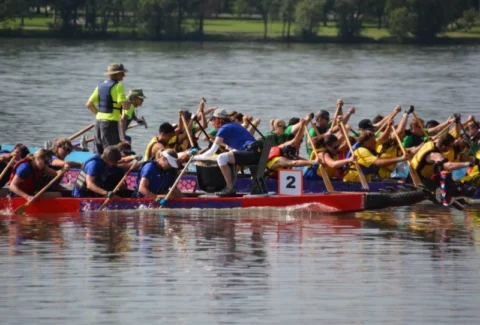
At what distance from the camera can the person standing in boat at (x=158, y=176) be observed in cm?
2195

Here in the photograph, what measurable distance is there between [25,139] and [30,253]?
57.7 ft

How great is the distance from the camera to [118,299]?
16.7 m

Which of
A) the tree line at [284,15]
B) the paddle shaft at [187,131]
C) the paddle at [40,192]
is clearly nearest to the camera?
the paddle at [40,192]

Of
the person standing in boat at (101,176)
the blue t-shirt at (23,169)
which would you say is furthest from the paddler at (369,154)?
the blue t-shirt at (23,169)

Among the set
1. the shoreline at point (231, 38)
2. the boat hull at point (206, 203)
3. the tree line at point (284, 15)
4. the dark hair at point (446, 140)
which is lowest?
the shoreline at point (231, 38)

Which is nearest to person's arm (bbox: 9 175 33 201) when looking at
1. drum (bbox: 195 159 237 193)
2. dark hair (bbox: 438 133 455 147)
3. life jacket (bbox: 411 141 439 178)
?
drum (bbox: 195 159 237 193)

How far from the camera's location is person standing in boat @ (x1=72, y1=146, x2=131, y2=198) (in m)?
21.7

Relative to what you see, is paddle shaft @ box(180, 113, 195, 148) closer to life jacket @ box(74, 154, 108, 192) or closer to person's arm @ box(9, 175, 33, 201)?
life jacket @ box(74, 154, 108, 192)

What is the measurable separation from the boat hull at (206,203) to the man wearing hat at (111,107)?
7.21ft

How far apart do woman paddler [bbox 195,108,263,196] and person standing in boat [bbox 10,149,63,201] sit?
2.14 meters

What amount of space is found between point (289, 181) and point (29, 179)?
370cm

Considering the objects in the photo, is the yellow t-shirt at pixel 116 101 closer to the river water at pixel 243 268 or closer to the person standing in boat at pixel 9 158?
the person standing in boat at pixel 9 158

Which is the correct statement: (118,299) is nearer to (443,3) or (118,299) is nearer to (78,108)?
(78,108)

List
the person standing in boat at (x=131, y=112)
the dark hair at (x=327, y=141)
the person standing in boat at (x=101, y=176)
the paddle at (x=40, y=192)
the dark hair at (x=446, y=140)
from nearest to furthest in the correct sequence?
the person standing in boat at (x=101, y=176) < the paddle at (x=40, y=192) < the dark hair at (x=446, y=140) < the dark hair at (x=327, y=141) < the person standing in boat at (x=131, y=112)
